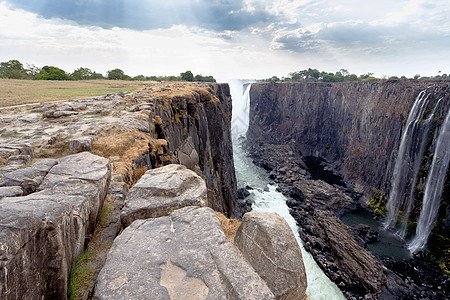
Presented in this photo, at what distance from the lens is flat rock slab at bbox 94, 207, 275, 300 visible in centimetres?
295

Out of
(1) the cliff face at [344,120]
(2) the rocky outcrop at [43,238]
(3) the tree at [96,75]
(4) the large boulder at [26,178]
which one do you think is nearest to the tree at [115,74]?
(3) the tree at [96,75]

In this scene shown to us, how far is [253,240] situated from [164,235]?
1611mm

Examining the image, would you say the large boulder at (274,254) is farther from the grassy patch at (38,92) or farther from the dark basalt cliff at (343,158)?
the grassy patch at (38,92)

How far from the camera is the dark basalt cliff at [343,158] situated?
1794 cm

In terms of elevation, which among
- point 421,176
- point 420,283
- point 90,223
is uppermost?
point 90,223

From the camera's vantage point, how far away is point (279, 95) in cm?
6294

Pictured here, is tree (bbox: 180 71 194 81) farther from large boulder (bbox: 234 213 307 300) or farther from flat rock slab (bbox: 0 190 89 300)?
large boulder (bbox: 234 213 307 300)

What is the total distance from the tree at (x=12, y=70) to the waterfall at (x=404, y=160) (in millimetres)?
68841

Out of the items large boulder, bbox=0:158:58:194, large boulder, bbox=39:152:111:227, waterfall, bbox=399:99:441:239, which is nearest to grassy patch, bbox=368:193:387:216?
waterfall, bbox=399:99:441:239

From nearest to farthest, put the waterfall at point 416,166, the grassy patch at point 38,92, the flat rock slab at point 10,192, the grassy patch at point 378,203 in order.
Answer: the flat rock slab at point 10,192 → the grassy patch at point 38,92 → the waterfall at point 416,166 → the grassy patch at point 378,203

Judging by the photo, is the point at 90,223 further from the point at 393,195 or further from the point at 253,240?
the point at 393,195

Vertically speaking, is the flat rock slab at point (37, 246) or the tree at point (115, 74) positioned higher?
the tree at point (115, 74)

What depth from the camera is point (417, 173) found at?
977 inches

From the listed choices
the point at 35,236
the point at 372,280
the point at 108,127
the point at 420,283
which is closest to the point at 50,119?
the point at 108,127
